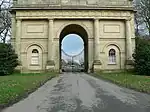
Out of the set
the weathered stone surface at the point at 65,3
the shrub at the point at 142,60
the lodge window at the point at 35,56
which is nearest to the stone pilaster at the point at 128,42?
the weathered stone surface at the point at 65,3

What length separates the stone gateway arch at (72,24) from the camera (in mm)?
39719

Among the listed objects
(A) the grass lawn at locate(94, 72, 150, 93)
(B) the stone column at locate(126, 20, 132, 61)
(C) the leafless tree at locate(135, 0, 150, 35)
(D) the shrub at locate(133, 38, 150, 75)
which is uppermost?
(C) the leafless tree at locate(135, 0, 150, 35)

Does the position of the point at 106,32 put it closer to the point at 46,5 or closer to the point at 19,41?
the point at 46,5

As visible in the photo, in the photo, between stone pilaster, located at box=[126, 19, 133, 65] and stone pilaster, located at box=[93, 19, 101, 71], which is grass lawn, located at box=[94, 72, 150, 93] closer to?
stone pilaster, located at box=[93, 19, 101, 71]

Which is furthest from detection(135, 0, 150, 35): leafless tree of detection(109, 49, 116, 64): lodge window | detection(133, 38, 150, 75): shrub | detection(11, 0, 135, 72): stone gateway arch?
detection(133, 38, 150, 75): shrub

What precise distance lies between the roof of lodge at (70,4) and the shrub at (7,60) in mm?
7188

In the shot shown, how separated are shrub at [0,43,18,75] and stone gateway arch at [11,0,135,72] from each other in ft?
9.75

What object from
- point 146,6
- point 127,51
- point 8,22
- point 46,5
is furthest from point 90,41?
point 8,22

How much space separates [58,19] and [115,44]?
9206 millimetres

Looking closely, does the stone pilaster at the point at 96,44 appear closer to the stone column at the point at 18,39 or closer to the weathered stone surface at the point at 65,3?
the weathered stone surface at the point at 65,3

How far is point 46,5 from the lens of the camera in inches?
1580

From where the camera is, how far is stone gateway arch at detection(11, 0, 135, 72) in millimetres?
39719

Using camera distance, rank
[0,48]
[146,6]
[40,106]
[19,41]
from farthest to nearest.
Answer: [146,6] → [19,41] → [0,48] → [40,106]

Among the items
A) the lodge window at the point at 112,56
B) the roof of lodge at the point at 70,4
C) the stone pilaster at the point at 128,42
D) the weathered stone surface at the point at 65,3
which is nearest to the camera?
the roof of lodge at the point at 70,4
